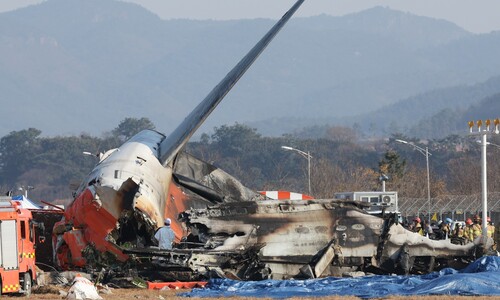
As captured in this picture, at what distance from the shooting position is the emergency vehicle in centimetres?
2605

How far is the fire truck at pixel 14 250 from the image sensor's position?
85.5ft

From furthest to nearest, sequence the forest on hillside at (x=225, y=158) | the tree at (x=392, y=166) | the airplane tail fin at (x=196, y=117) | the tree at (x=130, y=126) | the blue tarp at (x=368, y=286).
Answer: the tree at (x=130, y=126) < the forest on hillside at (x=225, y=158) < the tree at (x=392, y=166) < the airplane tail fin at (x=196, y=117) < the blue tarp at (x=368, y=286)

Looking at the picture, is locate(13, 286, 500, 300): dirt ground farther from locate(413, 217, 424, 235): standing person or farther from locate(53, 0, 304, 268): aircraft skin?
locate(413, 217, 424, 235): standing person

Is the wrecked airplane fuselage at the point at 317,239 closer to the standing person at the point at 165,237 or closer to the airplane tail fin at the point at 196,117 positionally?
the standing person at the point at 165,237

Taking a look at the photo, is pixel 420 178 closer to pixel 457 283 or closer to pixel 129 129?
pixel 129 129

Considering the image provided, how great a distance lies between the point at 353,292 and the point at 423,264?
→ 603 cm

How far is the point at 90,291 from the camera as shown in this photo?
23.7 m

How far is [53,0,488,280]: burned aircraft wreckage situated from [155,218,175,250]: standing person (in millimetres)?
414

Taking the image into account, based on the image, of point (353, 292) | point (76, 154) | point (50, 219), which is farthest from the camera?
point (76, 154)

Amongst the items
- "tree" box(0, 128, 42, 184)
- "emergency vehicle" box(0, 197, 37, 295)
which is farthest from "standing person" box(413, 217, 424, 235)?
"tree" box(0, 128, 42, 184)

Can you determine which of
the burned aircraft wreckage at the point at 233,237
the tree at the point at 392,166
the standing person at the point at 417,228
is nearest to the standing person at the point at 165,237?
the burned aircraft wreckage at the point at 233,237

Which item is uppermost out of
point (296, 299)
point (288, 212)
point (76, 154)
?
point (76, 154)

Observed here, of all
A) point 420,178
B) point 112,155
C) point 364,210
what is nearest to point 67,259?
point 112,155

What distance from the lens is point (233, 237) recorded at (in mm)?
29953
